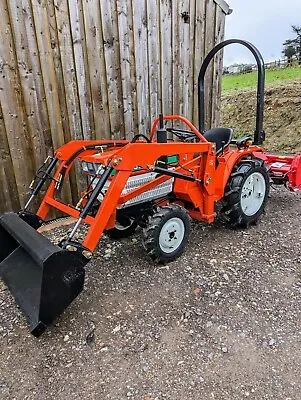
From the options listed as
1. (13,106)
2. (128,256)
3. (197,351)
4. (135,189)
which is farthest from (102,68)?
(197,351)

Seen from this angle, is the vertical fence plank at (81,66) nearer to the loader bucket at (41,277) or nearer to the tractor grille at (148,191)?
the tractor grille at (148,191)

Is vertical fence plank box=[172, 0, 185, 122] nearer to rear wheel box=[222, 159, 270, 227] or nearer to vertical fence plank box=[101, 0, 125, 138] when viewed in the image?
vertical fence plank box=[101, 0, 125, 138]

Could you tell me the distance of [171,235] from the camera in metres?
2.83

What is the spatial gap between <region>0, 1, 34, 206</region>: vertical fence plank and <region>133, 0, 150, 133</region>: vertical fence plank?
4.70 feet

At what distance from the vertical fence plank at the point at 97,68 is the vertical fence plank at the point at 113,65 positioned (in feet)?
0.17

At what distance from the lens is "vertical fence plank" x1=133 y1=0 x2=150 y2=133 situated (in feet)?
12.6

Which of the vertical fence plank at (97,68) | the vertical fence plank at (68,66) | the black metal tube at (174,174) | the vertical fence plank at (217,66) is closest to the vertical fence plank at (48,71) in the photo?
the vertical fence plank at (68,66)

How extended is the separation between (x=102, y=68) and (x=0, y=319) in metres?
2.75

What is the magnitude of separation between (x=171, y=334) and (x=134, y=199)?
1.18 meters

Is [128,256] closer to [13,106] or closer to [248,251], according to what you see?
[248,251]

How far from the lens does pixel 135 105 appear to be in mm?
4070

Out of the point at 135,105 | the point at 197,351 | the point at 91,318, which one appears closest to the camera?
the point at 197,351

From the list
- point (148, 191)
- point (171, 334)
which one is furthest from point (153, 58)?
point (171, 334)

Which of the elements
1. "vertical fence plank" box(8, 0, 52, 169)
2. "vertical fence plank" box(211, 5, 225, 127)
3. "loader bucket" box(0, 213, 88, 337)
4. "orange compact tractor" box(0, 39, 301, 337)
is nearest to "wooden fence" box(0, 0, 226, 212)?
"vertical fence plank" box(8, 0, 52, 169)
